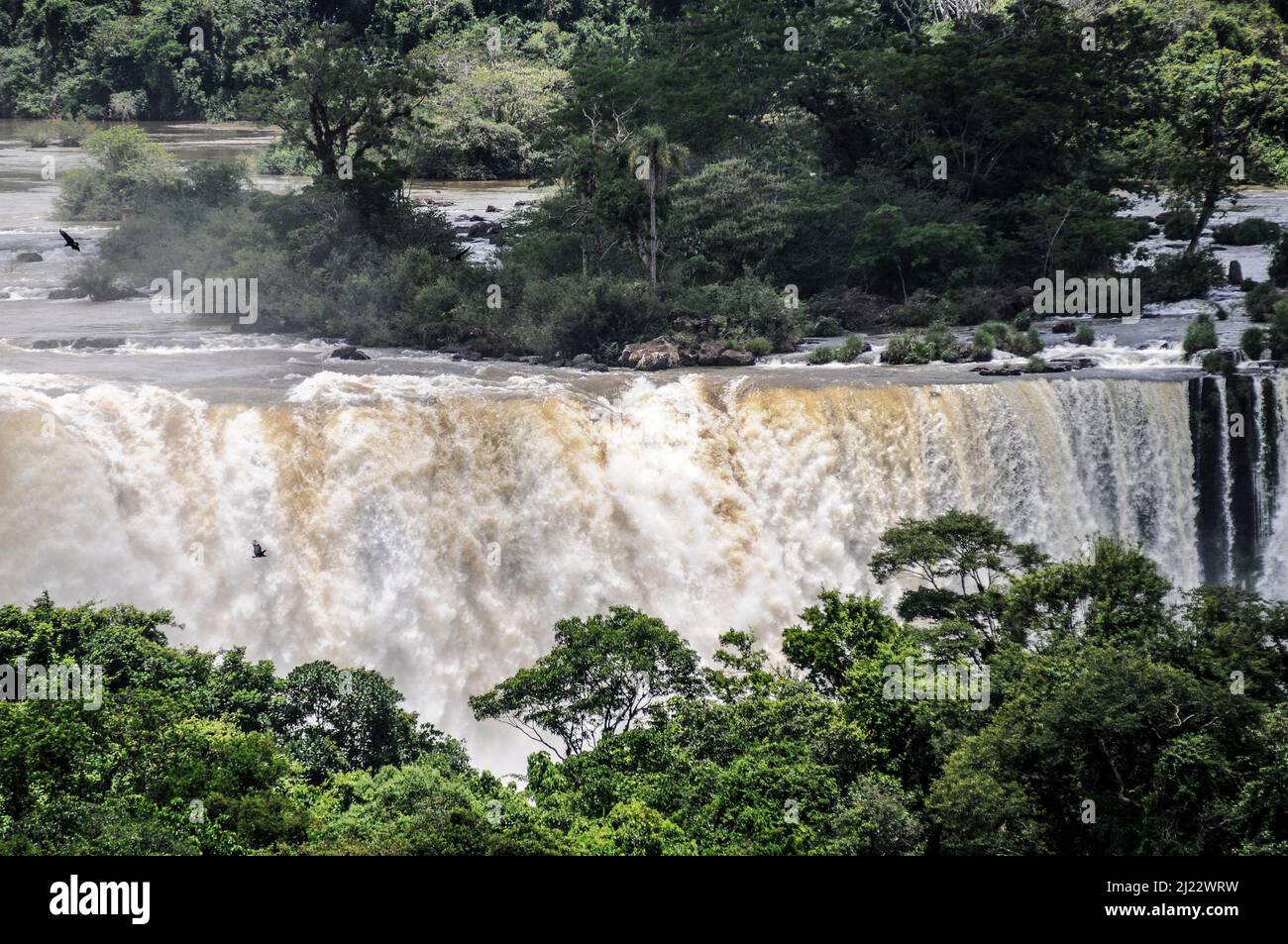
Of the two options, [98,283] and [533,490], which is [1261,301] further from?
[98,283]

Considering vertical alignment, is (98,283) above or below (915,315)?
above

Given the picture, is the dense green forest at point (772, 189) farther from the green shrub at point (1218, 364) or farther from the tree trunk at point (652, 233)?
the green shrub at point (1218, 364)

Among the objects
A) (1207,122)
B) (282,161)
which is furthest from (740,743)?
(282,161)

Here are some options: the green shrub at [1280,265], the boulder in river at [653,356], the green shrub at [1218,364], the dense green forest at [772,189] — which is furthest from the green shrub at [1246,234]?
the boulder in river at [653,356]

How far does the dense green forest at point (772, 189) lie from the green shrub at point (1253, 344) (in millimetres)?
547

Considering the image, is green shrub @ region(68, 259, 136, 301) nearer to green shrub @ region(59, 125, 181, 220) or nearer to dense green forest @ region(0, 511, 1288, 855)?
green shrub @ region(59, 125, 181, 220)

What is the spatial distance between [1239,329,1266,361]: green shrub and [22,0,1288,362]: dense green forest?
547 millimetres

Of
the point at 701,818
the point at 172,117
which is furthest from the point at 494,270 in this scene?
the point at 172,117

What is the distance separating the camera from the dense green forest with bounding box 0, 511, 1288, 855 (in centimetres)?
1681

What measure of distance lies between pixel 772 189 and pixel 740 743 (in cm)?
2401

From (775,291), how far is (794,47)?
436 inches

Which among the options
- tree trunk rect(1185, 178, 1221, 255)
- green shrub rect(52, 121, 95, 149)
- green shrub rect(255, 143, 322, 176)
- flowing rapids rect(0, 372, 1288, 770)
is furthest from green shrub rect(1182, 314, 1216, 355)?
green shrub rect(52, 121, 95, 149)

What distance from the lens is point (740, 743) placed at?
64.9ft
